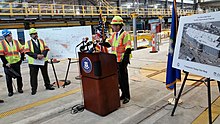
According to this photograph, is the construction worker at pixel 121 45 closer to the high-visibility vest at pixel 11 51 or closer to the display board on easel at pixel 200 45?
the display board on easel at pixel 200 45

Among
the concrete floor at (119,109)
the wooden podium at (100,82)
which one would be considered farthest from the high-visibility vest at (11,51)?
the wooden podium at (100,82)

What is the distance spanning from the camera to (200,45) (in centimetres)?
234

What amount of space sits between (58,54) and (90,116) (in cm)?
243

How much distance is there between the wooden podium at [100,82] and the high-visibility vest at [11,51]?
7.03 feet

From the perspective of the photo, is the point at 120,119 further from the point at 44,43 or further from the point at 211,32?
the point at 44,43

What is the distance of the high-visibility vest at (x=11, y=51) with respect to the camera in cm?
453

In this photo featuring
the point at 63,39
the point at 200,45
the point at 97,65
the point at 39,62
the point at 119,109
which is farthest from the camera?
the point at 63,39

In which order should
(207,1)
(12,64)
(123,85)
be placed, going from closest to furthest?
(123,85) < (12,64) < (207,1)

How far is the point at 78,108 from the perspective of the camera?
142 inches

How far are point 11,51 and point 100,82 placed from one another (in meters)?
2.70

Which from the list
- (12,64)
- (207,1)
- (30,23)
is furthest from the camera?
(207,1)

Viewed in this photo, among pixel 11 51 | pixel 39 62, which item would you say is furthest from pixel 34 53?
pixel 11 51

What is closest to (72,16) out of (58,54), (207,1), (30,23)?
(30,23)

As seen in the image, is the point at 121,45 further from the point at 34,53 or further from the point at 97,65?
the point at 34,53
